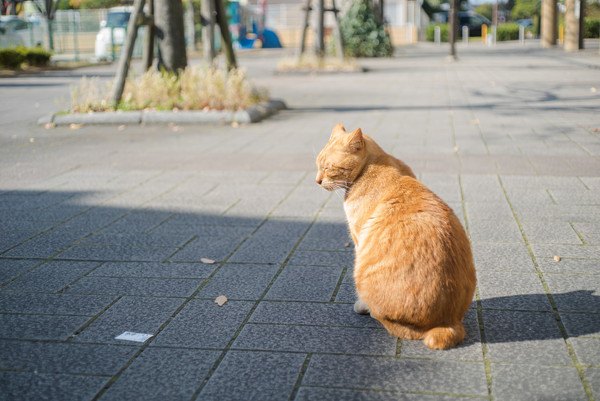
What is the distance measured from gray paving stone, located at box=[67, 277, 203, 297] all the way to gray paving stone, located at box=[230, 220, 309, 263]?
0.59 m

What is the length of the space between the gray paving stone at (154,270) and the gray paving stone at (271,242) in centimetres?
30

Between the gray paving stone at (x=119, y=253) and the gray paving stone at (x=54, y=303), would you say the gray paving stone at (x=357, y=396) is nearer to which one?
the gray paving stone at (x=54, y=303)

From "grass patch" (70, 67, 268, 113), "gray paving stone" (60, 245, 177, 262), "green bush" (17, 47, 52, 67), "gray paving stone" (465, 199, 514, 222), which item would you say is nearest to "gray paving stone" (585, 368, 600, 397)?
"gray paving stone" (465, 199, 514, 222)

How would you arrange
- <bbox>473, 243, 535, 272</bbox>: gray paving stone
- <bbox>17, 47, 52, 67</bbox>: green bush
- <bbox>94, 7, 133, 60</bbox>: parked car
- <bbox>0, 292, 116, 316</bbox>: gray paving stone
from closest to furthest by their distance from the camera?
1. <bbox>0, 292, 116, 316</bbox>: gray paving stone
2. <bbox>473, 243, 535, 272</bbox>: gray paving stone
3. <bbox>17, 47, 52, 67</bbox>: green bush
4. <bbox>94, 7, 133, 60</bbox>: parked car

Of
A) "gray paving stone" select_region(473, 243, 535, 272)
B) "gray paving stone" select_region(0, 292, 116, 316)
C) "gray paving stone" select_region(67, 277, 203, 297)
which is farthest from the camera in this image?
"gray paving stone" select_region(473, 243, 535, 272)

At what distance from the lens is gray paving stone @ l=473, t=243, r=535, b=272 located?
488 centimetres

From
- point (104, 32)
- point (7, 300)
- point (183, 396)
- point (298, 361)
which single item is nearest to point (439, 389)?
point (298, 361)

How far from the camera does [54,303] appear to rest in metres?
4.37

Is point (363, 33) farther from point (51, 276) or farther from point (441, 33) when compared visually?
point (51, 276)

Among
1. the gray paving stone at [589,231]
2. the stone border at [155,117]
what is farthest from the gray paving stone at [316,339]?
the stone border at [155,117]

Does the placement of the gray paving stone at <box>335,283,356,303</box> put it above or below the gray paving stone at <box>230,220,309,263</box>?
below

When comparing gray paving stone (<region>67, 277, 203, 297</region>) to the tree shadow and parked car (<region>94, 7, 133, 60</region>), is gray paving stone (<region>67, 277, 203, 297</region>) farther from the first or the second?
parked car (<region>94, 7, 133, 60</region>)

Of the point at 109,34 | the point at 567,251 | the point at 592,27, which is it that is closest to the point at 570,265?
the point at 567,251

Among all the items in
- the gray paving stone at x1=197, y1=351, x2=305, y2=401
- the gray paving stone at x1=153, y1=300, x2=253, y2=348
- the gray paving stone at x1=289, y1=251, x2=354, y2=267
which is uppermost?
the gray paving stone at x1=289, y1=251, x2=354, y2=267
